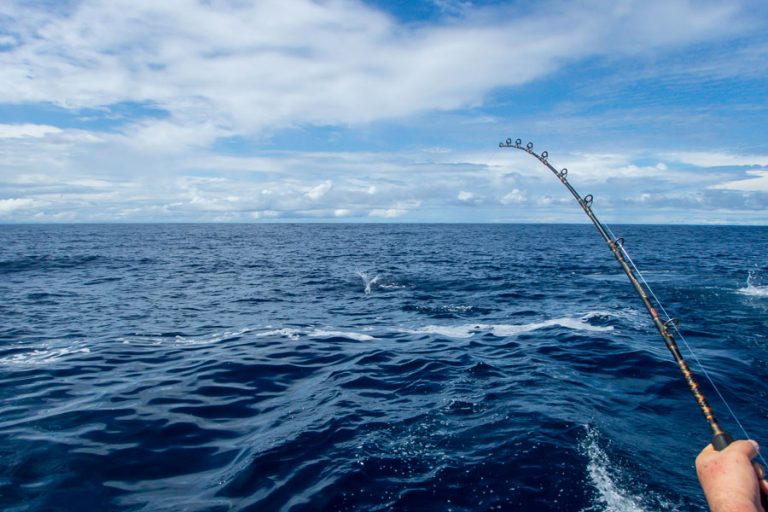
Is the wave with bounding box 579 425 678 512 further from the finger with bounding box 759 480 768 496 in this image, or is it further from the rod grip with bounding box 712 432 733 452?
the finger with bounding box 759 480 768 496

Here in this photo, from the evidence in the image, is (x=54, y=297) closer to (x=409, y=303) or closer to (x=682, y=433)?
(x=409, y=303)

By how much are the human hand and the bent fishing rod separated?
9.2 inches

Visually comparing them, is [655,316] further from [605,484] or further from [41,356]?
[41,356]

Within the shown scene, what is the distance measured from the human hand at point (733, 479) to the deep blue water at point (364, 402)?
12.0ft

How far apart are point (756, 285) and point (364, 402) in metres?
27.9

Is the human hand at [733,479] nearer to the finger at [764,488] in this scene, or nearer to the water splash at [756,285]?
the finger at [764,488]

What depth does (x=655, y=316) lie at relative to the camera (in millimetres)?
5836

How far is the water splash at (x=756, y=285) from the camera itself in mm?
22836

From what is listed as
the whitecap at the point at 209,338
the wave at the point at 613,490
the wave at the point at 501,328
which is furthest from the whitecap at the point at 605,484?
the whitecap at the point at 209,338

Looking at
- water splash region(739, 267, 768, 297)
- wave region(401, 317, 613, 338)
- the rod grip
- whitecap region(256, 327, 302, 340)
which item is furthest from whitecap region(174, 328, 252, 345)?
water splash region(739, 267, 768, 297)

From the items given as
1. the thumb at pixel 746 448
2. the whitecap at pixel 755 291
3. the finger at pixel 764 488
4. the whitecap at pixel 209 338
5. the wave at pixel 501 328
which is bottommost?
the whitecap at pixel 209 338

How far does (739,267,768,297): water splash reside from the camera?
22836 millimetres

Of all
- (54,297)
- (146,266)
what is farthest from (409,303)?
(146,266)

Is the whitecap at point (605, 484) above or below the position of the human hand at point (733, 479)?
below
